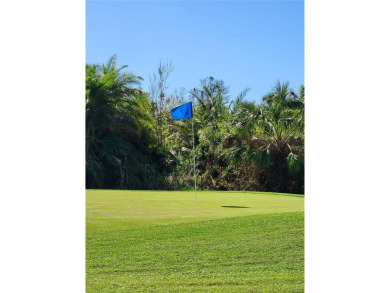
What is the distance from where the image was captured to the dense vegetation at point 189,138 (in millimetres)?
12148

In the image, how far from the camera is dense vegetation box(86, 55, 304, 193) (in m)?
12.1

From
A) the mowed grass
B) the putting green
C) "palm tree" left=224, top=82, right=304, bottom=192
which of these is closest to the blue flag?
the putting green

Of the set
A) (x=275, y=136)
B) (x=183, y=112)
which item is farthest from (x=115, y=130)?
(x=183, y=112)

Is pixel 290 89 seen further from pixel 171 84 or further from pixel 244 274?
pixel 244 274

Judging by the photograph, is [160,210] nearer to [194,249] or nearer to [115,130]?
[194,249]

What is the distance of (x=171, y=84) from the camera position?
14.9 meters

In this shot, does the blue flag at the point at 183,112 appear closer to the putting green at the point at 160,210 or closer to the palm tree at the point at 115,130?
the putting green at the point at 160,210

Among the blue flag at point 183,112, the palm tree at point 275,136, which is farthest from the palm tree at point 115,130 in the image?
the blue flag at point 183,112

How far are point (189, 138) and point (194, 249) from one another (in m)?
9.93

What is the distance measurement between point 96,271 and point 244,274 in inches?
49.6

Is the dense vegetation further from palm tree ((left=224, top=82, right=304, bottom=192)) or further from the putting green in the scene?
the putting green

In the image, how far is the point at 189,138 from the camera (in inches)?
551

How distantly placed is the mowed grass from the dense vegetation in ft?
21.2
